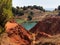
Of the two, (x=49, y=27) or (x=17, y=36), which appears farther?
(x=49, y=27)

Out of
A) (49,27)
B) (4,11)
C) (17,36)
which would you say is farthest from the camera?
(49,27)

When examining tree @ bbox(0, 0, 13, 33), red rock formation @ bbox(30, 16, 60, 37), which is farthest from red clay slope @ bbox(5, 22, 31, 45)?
red rock formation @ bbox(30, 16, 60, 37)

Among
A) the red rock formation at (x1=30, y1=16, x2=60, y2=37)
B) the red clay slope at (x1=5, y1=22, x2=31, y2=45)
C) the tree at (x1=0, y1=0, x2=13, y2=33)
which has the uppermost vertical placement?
the tree at (x1=0, y1=0, x2=13, y2=33)

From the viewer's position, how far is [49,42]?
44469mm

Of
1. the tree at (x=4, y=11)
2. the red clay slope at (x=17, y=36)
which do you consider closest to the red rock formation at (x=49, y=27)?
the red clay slope at (x=17, y=36)

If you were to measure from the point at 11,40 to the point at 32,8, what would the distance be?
A: 450 feet

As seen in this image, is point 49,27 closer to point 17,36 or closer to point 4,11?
point 17,36

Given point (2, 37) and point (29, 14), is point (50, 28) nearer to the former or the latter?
point (2, 37)

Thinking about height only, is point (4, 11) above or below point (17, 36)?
above

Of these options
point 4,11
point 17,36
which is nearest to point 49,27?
point 17,36

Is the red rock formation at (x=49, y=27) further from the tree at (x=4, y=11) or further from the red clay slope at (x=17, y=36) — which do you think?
A: the tree at (x=4, y=11)

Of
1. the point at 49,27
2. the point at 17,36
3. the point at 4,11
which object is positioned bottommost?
the point at 49,27

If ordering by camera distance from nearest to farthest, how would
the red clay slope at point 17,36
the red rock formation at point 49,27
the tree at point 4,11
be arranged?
the tree at point 4,11 → the red clay slope at point 17,36 → the red rock formation at point 49,27

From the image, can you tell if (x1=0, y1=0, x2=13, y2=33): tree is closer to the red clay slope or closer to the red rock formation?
the red clay slope
